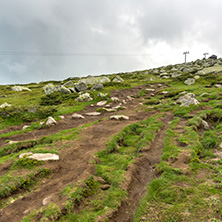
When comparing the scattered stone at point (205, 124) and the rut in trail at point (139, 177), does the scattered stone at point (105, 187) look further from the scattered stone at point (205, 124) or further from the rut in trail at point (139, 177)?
the scattered stone at point (205, 124)

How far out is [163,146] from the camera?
11.9 metres

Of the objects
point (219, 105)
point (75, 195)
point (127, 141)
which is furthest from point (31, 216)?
point (219, 105)

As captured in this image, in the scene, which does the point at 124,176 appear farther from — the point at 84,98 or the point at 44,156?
the point at 84,98

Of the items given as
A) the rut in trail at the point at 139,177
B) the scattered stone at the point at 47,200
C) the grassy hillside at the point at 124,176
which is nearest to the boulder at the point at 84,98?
the grassy hillside at the point at 124,176

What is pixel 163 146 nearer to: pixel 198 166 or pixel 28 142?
pixel 198 166

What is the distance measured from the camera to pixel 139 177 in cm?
880

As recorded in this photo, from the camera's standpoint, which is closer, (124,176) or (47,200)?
(47,200)

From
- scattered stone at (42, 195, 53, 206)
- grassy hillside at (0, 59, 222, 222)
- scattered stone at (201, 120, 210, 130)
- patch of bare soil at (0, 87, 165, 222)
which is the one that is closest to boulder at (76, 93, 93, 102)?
patch of bare soil at (0, 87, 165, 222)

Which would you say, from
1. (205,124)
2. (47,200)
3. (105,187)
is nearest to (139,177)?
(105,187)

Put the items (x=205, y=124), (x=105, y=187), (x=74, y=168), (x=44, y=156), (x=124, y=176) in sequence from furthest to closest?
(x=205, y=124), (x=44, y=156), (x=74, y=168), (x=124, y=176), (x=105, y=187)

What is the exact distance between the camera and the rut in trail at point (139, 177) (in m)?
6.54

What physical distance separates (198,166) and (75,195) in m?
7.23

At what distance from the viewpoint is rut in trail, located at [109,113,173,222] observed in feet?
21.5

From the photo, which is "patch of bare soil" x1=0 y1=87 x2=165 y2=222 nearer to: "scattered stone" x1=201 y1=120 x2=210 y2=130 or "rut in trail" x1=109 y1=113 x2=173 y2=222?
"rut in trail" x1=109 y1=113 x2=173 y2=222
